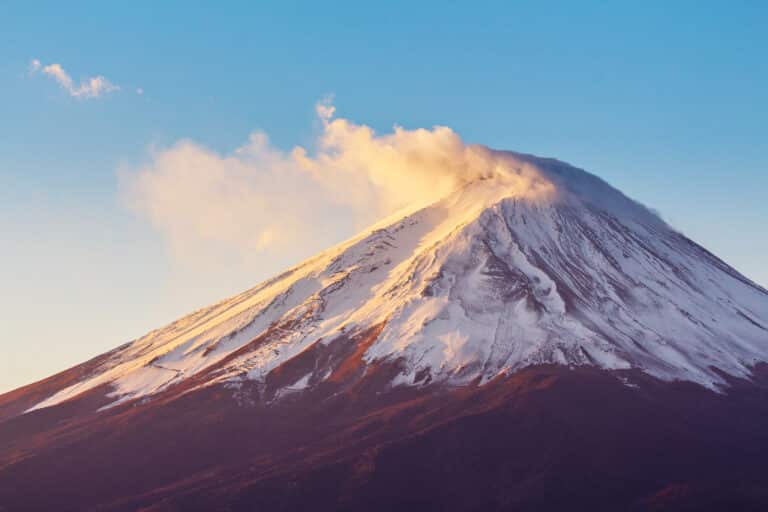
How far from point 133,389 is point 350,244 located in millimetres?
33649

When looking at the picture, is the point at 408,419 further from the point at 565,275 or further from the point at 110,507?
the point at 565,275

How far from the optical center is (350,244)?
110438 mm

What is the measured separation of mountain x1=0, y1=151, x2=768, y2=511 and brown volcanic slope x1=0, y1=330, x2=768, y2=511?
0.60ft

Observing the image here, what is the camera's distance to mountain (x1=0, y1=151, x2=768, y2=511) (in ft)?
196

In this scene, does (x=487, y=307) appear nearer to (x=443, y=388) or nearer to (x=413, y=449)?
(x=443, y=388)

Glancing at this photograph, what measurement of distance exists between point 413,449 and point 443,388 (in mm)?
12571

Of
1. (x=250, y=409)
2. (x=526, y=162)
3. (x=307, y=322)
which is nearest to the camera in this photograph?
(x=250, y=409)

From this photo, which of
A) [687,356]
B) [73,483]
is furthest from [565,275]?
[73,483]

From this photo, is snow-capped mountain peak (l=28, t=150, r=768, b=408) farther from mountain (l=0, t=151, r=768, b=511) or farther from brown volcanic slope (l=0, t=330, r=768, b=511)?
brown volcanic slope (l=0, t=330, r=768, b=511)

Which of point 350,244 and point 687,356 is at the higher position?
point 350,244

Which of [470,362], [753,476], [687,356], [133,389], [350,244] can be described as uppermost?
[350,244]

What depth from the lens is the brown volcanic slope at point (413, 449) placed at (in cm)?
5800

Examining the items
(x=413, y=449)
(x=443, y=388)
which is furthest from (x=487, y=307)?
(x=413, y=449)

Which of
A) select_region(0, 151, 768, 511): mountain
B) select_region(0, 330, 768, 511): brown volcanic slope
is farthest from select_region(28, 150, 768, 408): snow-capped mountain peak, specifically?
select_region(0, 330, 768, 511): brown volcanic slope
